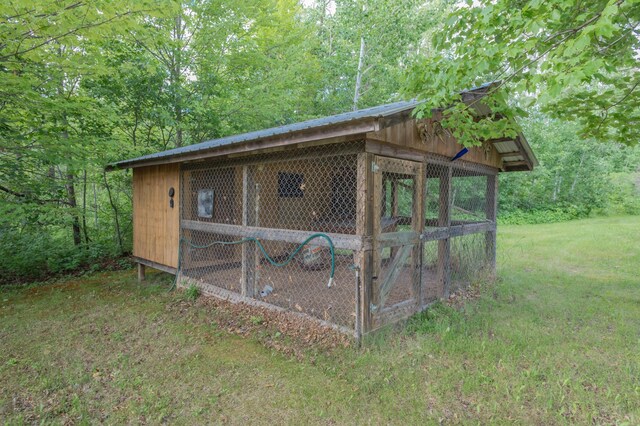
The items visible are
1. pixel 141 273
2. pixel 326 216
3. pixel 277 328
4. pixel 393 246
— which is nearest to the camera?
pixel 393 246

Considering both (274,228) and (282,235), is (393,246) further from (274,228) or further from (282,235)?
Result: (274,228)

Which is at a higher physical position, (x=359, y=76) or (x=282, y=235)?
(x=359, y=76)

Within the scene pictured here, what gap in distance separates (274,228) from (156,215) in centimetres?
251

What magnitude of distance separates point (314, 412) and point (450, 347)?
1.60m

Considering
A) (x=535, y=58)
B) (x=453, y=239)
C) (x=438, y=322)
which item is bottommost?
(x=438, y=322)

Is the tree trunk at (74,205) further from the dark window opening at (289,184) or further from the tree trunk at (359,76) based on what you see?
the tree trunk at (359,76)

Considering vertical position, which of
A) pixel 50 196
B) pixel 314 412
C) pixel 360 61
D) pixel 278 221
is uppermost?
pixel 360 61

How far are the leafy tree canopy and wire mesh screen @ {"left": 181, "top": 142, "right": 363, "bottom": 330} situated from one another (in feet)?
4.09

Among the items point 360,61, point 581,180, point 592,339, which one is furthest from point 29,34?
point 581,180

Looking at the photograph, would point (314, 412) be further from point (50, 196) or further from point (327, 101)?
point (327, 101)

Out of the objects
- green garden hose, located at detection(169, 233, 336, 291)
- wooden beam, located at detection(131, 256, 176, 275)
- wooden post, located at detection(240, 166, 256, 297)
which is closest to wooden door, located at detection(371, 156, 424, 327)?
green garden hose, located at detection(169, 233, 336, 291)

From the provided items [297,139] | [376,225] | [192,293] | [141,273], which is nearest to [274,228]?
[192,293]

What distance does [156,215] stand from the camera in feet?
19.1

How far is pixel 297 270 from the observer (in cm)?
626
